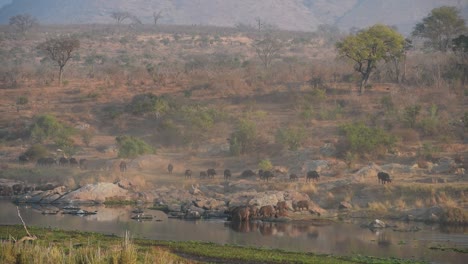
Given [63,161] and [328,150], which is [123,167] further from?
[328,150]

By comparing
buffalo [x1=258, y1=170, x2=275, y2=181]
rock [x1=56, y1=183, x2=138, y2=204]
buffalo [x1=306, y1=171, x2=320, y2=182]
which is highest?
buffalo [x1=306, y1=171, x2=320, y2=182]

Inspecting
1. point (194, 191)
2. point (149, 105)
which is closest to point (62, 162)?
point (149, 105)

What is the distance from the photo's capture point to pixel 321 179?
113 ft

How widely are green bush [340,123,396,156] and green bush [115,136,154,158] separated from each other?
12644 millimetres

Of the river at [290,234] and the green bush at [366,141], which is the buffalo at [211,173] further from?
the green bush at [366,141]

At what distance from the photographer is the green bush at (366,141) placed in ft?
123

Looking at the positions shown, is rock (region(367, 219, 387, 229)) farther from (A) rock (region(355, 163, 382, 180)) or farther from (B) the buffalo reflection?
(A) rock (region(355, 163, 382, 180))

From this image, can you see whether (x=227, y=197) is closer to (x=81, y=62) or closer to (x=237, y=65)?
(x=237, y=65)

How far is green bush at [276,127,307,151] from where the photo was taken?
40.7 meters

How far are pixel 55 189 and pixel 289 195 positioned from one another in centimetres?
1219

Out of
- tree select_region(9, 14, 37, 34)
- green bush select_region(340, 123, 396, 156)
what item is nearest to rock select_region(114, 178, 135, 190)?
green bush select_region(340, 123, 396, 156)

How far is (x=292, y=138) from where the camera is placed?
134 ft

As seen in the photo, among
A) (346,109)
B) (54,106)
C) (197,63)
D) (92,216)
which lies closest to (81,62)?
(197,63)

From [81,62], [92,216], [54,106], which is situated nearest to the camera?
[92,216]
